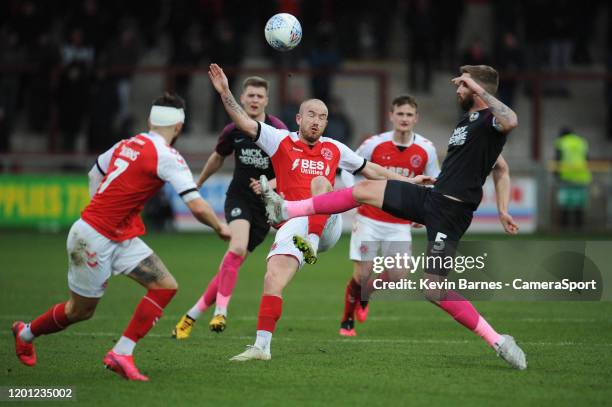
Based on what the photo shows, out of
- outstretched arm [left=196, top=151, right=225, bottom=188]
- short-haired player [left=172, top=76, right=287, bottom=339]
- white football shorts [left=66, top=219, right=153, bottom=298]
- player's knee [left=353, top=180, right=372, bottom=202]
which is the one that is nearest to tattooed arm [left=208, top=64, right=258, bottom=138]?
player's knee [left=353, top=180, right=372, bottom=202]

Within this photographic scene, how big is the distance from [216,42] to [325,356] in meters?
16.1

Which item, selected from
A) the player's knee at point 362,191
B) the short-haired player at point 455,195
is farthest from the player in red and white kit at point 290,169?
the player's knee at point 362,191

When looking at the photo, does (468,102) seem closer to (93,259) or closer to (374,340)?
(374,340)

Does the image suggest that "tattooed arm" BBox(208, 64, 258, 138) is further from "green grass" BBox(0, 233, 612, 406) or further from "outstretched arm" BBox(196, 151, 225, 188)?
"green grass" BBox(0, 233, 612, 406)

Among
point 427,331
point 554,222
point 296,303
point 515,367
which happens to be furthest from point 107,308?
point 554,222

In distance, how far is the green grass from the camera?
24.6ft

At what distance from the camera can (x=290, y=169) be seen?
9.53m

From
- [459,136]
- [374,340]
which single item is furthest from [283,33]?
[374,340]

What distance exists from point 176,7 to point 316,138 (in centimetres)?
1723

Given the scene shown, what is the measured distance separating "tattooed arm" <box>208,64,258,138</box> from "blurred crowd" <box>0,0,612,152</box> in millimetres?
14117

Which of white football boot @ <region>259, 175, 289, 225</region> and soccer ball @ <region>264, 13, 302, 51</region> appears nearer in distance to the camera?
white football boot @ <region>259, 175, 289, 225</region>

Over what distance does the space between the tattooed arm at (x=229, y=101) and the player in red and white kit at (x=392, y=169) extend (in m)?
2.49

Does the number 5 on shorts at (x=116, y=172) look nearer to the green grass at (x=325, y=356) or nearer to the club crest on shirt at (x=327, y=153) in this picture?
the green grass at (x=325, y=356)

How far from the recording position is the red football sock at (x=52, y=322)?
8227 millimetres
